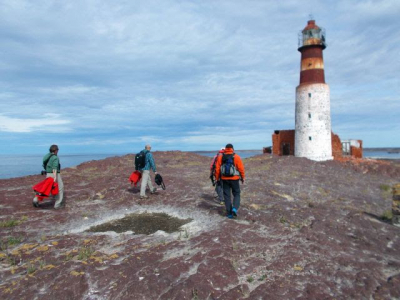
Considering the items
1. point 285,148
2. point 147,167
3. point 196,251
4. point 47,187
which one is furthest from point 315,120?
point 196,251

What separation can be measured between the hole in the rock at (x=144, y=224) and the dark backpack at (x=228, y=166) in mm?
2268

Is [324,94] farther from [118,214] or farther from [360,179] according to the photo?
[118,214]

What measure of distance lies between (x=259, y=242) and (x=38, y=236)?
6.55 metres

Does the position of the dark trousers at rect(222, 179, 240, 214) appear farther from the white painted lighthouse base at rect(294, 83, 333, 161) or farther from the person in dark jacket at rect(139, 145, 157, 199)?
the white painted lighthouse base at rect(294, 83, 333, 161)

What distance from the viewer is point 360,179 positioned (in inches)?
995

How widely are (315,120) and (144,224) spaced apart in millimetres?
27450

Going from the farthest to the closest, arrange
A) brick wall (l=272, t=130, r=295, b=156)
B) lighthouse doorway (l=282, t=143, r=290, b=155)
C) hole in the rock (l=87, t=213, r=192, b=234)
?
lighthouse doorway (l=282, t=143, r=290, b=155) < brick wall (l=272, t=130, r=295, b=156) < hole in the rock (l=87, t=213, r=192, b=234)

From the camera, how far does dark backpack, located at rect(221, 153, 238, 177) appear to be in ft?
32.6

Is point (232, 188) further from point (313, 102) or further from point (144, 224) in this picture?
point (313, 102)

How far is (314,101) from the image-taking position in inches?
1280

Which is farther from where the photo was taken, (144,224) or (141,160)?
(141,160)

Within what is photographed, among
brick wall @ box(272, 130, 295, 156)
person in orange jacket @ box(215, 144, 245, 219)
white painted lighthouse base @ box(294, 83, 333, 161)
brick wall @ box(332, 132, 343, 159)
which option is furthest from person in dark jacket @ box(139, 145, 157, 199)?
brick wall @ box(332, 132, 343, 159)

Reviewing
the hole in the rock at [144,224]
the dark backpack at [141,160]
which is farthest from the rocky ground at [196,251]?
the dark backpack at [141,160]

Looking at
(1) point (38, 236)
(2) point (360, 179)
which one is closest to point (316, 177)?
(2) point (360, 179)
